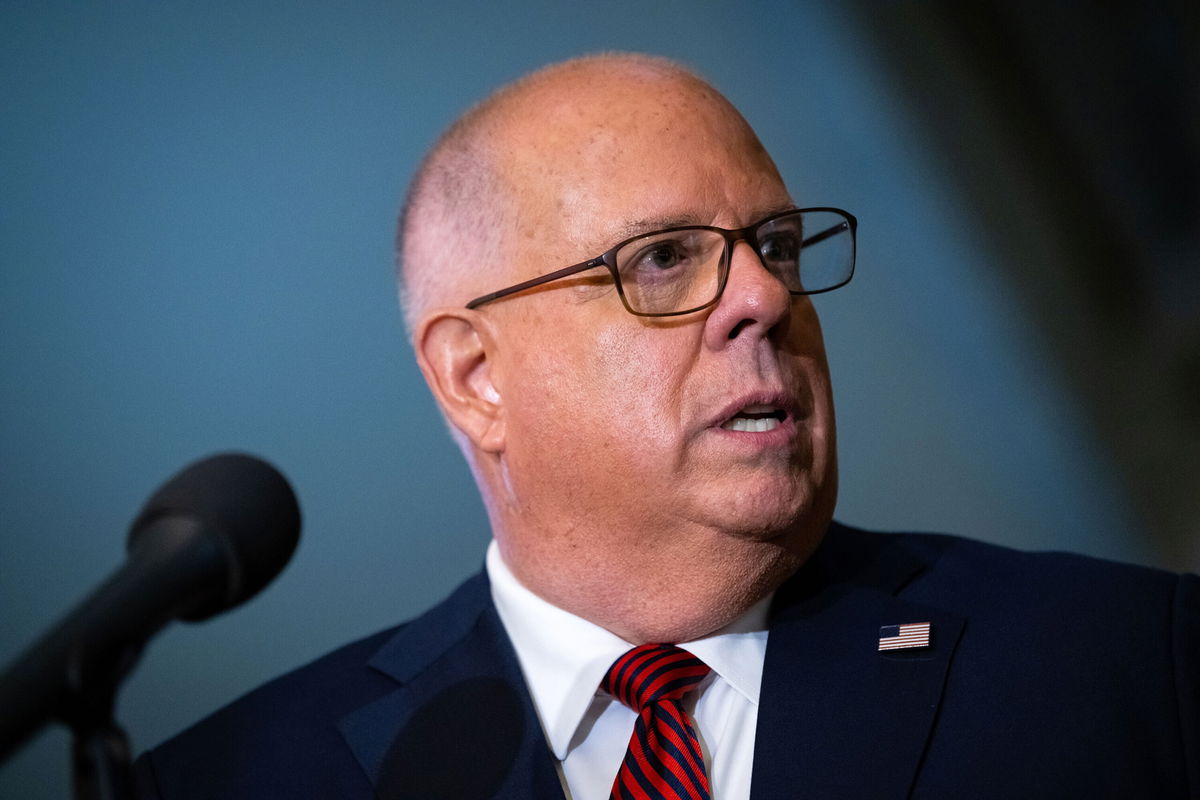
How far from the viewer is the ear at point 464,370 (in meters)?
1.96

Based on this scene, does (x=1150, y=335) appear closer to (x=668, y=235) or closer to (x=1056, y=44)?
(x=1056, y=44)

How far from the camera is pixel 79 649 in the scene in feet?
3.20

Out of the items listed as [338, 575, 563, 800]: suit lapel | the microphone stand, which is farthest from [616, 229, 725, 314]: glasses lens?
the microphone stand

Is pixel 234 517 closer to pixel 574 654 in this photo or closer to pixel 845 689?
pixel 574 654

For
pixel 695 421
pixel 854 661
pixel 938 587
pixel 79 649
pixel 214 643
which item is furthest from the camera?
pixel 214 643

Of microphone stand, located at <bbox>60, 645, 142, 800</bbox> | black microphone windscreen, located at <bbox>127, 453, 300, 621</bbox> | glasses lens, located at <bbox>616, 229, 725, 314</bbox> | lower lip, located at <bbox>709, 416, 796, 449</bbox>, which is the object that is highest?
glasses lens, located at <bbox>616, 229, 725, 314</bbox>

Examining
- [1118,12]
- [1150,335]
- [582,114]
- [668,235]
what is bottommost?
[1150,335]

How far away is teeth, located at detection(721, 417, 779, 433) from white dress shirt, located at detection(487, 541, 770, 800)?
1.16 ft

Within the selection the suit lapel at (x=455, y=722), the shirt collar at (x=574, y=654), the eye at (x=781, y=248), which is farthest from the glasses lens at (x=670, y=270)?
the suit lapel at (x=455, y=722)

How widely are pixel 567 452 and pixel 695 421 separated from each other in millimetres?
225

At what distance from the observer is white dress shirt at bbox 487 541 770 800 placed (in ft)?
5.88

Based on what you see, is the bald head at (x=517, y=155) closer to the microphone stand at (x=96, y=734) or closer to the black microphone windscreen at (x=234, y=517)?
the black microphone windscreen at (x=234, y=517)

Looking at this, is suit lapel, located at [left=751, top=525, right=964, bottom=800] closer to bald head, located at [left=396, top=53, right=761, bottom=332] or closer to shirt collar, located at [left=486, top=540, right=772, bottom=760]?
shirt collar, located at [left=486, top=540, right=772, bottom=760]

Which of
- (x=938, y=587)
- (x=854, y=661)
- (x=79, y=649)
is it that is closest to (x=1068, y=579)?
(x=938, y=587)
